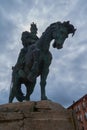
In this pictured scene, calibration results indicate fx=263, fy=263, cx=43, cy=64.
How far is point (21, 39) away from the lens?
25.7ft

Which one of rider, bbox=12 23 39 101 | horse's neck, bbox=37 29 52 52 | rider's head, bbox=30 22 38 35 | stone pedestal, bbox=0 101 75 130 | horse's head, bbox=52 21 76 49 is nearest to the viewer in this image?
stone pedestal, bbox=0 101 75 130

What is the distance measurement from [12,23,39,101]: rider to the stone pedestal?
1.33 meters

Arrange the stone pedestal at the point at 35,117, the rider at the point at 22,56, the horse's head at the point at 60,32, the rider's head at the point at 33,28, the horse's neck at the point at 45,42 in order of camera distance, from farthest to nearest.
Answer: the rider's head at the point at 33,28, the rider at the point at 22,56, the horse's neck at the point at 45,42, the horse's head at the point at 60,32, the stone pedestal at the point at 35,117

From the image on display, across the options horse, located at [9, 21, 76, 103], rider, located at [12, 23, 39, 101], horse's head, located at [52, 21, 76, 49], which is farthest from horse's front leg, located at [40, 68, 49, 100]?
horse's head, located at [52, 21, 76, 49]

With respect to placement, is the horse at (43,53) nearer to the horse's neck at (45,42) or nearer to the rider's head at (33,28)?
the horse's neck at (45,42)

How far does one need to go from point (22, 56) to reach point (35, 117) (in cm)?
230

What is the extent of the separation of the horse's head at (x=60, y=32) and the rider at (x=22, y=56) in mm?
1033

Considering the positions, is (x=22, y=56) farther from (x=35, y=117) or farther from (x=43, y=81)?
(x=35, y=117)

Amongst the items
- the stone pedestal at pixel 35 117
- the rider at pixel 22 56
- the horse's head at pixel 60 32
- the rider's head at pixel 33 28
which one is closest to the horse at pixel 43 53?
the horse's head at pixel 60 32

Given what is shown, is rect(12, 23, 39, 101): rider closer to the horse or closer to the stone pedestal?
the horse

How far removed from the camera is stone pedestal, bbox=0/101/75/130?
214 inches

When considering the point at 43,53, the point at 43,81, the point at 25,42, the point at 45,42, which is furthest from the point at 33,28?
the point at 43,81

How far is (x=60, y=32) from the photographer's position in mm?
6613

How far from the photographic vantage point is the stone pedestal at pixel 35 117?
5438 millimetres
